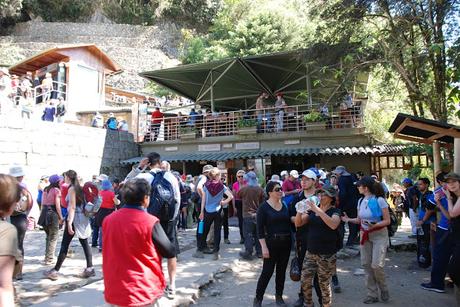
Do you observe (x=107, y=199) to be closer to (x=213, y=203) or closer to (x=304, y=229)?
(x=213, y=203)

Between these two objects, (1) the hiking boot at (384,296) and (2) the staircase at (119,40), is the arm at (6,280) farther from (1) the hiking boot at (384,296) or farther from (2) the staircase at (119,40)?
(2) the staircase at (119,40)

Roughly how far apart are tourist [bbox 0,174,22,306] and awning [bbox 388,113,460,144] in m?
5.16

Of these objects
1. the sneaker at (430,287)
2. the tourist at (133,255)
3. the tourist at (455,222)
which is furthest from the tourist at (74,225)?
the sneaker at (430,287)

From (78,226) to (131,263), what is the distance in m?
3.35

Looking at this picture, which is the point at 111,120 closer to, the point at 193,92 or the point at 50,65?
the point at 193,92

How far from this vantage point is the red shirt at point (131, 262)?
2.62 metres

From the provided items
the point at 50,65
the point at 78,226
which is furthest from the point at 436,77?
the point at 50,65

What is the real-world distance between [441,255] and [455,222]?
1226 mm

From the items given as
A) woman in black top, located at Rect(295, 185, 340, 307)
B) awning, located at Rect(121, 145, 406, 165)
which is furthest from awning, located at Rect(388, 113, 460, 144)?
awning, located at Rect(121, 145, 406, 165)

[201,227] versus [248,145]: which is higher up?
[248,145]

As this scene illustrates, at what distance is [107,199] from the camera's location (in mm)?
7402

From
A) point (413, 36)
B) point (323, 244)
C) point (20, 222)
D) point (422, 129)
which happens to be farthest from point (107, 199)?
point (413, 36)

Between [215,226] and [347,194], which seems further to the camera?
[347,194]

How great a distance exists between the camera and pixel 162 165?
18.5 ft
